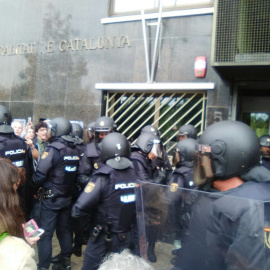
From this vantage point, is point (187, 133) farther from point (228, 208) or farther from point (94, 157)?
point (228, 208)

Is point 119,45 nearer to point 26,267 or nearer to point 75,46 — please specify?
point 75,46

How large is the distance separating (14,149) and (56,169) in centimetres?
61

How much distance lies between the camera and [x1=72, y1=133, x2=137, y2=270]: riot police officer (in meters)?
3.25

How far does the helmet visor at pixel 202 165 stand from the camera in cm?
190

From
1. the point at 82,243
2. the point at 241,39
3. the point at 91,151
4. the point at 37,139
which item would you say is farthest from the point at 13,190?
the point at 241,39

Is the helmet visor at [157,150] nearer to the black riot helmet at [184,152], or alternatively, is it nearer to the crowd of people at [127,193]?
the crowd of people at [127,193]

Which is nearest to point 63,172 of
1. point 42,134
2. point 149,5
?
point 42,134

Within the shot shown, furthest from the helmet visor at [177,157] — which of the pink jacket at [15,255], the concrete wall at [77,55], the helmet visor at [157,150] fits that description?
the pink jacket at [15,255]

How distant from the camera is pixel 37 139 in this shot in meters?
6.07

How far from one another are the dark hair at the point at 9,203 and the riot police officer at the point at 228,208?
88 centimetres

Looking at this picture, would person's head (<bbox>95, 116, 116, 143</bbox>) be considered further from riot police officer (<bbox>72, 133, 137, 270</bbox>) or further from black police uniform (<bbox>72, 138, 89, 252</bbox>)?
riot police officer (<bbox>72, 133, 137, 270</bbox>)

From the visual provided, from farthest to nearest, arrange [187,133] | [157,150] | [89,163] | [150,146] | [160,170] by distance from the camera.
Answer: [187,133], [160,170], [89,163], [157,150], [150,146]

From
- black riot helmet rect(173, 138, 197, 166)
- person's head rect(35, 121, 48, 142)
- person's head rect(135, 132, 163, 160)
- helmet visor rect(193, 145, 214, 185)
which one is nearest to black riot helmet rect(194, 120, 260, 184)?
helmet visor rect(193, 145, 214, 185)

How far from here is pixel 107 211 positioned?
329 centimetres
